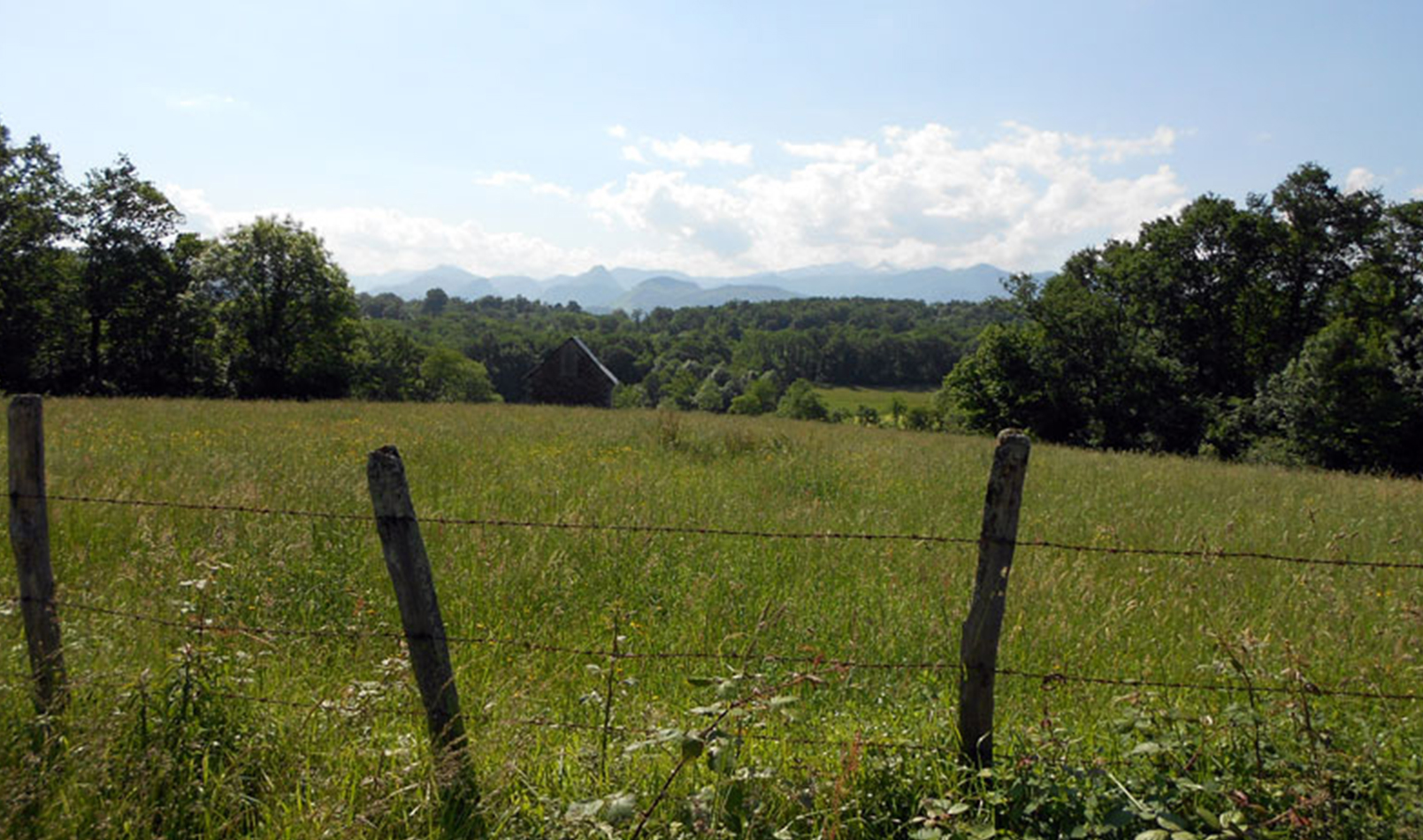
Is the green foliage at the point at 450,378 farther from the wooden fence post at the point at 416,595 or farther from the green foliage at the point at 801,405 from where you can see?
the wooden fence post at the point at 416,595

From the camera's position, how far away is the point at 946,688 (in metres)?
3.71

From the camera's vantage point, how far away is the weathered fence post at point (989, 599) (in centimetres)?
260

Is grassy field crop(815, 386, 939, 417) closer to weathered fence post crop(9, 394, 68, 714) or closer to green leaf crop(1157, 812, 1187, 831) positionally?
green leaf crop(1157, 812, 1187, 831)

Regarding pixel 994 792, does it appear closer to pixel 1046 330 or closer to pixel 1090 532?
pixel 1090 532

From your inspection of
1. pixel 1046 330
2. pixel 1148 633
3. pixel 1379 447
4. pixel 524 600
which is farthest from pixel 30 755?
pixel 1046 330

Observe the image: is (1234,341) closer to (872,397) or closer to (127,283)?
(127,283)

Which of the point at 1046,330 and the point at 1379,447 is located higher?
the point at 1046,330

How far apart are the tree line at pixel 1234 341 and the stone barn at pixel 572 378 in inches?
761

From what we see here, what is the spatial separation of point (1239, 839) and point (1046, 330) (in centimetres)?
3813

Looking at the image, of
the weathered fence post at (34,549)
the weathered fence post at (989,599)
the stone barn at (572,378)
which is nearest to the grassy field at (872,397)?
the stone barn at (572,378)

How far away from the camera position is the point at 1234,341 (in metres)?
35.3

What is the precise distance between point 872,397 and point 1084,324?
69.1 metres

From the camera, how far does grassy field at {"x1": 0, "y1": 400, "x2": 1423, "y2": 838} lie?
2590 mm

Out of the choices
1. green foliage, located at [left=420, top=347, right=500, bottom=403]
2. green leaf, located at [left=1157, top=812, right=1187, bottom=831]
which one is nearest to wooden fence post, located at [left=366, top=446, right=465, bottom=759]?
green leaf, located at [left=1157, top=812, right=1187, bottom=831]
